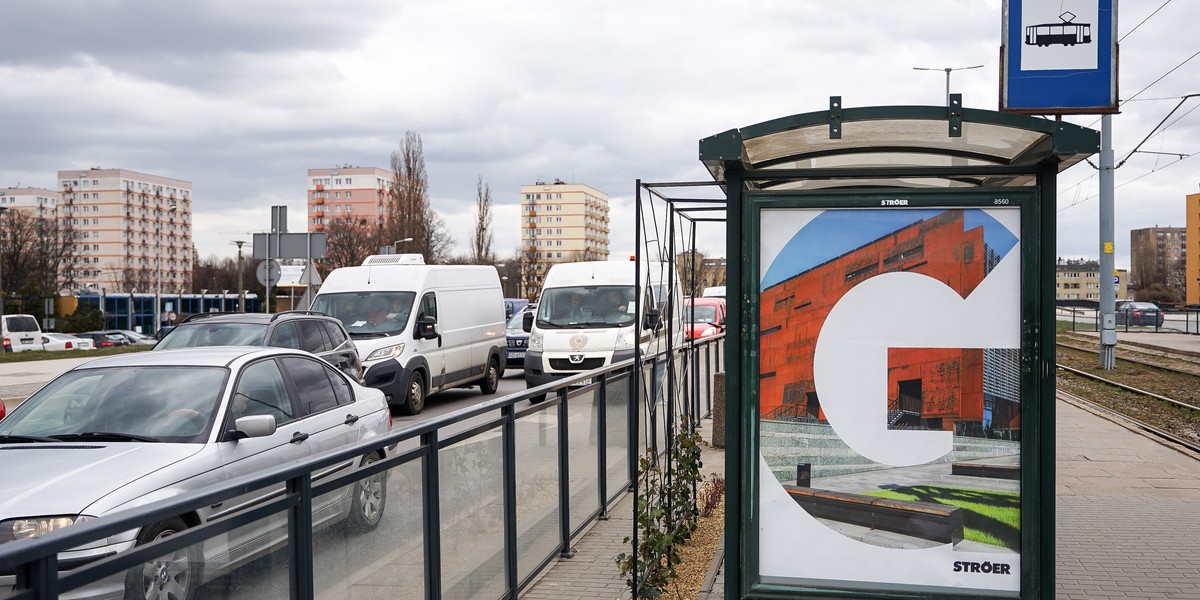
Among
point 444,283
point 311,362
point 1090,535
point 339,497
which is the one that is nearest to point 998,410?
point 339,497

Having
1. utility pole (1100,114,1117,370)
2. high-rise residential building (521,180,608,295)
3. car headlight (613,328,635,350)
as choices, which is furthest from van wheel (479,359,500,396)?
high-rise residential building (521,180,608,295)

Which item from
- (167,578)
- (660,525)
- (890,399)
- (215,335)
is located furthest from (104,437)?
(215,335)

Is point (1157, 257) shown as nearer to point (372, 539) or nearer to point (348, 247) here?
point (348, 247)

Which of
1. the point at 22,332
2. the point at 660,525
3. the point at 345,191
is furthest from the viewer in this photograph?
the point at 345,191

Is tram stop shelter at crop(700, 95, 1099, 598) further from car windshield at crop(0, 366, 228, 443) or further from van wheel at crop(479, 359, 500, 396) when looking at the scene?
van wheel at crop(479, 359, 500, 396)

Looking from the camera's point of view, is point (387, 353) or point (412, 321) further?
point (412, 321)

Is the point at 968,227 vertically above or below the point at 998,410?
above

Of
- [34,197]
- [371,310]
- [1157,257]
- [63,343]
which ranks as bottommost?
[63,343]

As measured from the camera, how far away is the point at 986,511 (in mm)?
4723

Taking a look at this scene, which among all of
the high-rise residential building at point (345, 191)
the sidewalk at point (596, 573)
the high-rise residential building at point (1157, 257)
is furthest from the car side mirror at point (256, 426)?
the high-rise residential building at point (345, 191)

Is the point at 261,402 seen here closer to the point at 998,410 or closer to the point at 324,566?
the point at 324,566

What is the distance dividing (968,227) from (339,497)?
3.00 m

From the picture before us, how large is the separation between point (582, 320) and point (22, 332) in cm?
3300

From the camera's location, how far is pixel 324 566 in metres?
3.54
